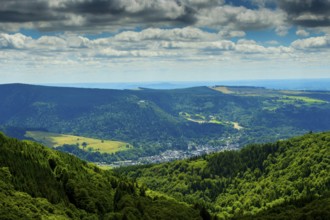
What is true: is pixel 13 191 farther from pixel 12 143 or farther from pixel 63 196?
pixel 12 143

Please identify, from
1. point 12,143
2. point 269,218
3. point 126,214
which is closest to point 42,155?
point 12,143

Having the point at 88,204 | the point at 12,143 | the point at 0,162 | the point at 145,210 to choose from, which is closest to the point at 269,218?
the point at 145,210

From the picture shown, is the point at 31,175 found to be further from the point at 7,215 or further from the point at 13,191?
the point at 7,215

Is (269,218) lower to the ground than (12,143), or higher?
lower

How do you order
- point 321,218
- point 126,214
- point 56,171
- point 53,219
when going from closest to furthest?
1. point 53,219
2. point 321,218
3. point 126,214
4. point 56,171

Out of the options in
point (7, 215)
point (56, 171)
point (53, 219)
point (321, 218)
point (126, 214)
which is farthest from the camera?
point (56, 171)

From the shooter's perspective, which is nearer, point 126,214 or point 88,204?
point 126,214
